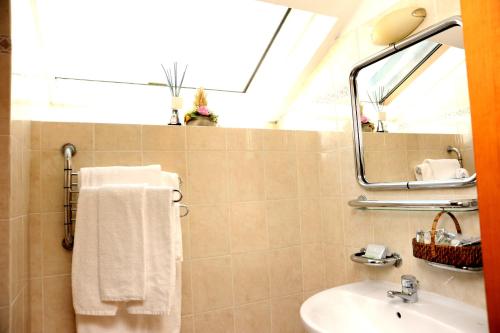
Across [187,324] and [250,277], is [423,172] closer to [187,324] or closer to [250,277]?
[250,277]

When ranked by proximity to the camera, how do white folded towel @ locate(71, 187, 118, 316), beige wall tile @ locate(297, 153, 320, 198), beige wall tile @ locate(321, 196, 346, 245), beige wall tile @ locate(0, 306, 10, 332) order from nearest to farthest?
beige wall tile @ locate(0, 306, 10, 332) < white folded towel @ locate(71, 187, 118, 316) < beige wall tile @ locate(321, 196, 346, 245) < beige wall tile @ locate(297, 153, 320, 198)

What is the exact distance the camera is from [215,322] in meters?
1.42

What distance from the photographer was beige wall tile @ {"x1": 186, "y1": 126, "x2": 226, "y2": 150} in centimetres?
146

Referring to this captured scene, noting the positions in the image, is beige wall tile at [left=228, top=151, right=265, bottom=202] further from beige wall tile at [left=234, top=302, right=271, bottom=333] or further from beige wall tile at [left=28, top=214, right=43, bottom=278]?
beige wall tile at [left=28, top=214, right=43, bottom=278]

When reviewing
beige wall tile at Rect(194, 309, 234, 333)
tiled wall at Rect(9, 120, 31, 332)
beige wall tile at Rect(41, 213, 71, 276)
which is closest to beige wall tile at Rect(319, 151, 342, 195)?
beige wall tile at Rect(194, 309, 234, 333)

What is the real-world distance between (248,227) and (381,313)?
2.18ft

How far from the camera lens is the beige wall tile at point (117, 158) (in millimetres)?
1304

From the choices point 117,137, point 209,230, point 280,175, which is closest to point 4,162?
point 117,137

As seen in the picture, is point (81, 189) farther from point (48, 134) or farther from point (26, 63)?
point (26, 63)

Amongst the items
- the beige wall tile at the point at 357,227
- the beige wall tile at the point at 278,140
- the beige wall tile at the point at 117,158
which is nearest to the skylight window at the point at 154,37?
the beige wall tile at the point at 278,140

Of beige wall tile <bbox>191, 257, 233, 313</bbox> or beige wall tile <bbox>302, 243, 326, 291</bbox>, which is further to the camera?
beige wall tile <bbox>302, 243, 326, 291</bbox>

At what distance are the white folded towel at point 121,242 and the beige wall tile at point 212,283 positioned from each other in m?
0.32

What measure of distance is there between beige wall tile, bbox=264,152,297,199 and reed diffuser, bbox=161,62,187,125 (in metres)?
0.49

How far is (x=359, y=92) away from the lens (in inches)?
57.9
